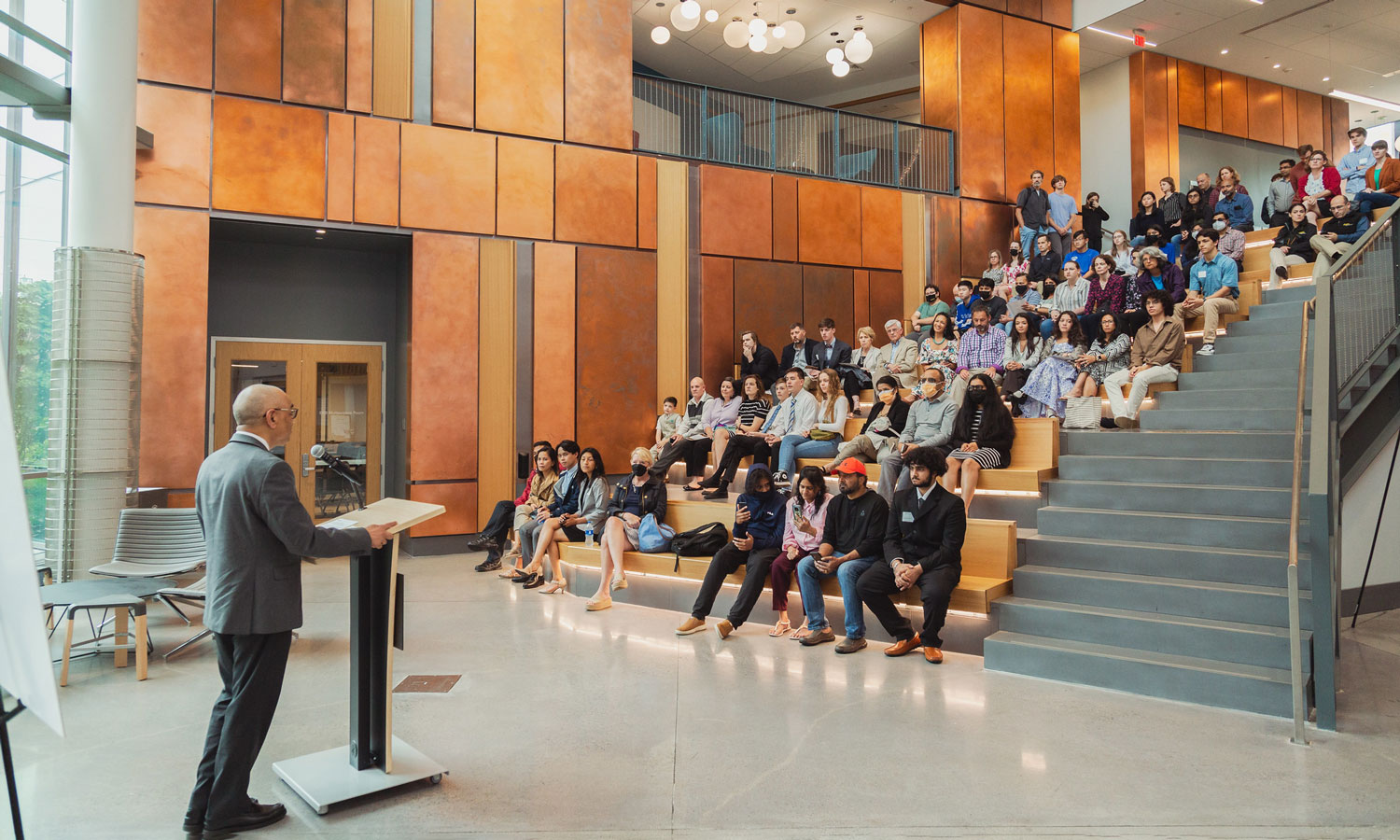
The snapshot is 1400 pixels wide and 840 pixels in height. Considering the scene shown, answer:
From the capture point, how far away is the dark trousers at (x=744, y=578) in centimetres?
614

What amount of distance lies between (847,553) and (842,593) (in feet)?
0.90

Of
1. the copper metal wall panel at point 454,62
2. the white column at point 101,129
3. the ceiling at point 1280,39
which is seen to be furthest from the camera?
the ceiling at point 1280,39

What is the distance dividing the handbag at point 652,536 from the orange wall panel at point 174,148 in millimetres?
5553

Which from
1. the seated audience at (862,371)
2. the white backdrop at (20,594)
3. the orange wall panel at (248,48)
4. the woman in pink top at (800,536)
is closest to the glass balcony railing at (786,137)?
the seated audience at (862,371)

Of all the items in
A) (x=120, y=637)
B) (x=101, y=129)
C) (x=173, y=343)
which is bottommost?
(x=120, y=637)

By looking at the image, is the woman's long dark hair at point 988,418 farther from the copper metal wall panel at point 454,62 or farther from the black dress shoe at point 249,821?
the copper metal wall panel at point 454,62

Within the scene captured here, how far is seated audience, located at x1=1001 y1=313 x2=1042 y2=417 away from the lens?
8336 mm

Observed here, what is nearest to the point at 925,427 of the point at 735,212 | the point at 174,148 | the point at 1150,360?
the point at 1150,360

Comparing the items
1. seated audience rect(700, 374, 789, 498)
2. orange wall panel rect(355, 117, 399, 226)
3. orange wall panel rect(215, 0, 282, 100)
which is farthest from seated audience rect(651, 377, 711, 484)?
orange wall panel rect(215, 0, 282, 100)

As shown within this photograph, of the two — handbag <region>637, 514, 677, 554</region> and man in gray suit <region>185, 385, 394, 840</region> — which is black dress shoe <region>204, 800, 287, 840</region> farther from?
handbag <region>637, 514, 677, 554</region>

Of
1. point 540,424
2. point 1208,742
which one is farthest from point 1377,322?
point 540,424

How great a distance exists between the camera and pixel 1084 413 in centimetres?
737

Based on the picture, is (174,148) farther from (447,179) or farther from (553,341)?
(553,341)

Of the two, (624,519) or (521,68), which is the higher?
(521,68)
